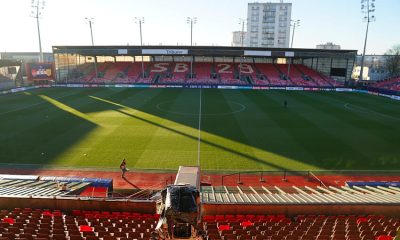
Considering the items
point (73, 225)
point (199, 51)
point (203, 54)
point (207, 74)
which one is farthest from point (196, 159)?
point (207, 74)

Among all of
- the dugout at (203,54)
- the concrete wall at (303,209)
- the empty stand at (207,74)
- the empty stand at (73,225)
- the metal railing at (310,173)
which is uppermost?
the dugout at (203,54)

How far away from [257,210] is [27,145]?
72.1ft

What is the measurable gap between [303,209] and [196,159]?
11.7 metres

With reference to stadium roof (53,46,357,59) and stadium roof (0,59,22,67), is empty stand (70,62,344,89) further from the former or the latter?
stadium roof (0,59,22,67)

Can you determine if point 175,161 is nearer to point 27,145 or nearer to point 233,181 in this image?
point 233,181

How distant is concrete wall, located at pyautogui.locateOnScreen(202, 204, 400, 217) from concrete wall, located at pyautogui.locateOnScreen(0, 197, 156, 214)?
2627 millimetres

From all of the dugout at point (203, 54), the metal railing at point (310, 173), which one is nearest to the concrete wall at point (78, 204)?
the metal railing at point (310, 173)

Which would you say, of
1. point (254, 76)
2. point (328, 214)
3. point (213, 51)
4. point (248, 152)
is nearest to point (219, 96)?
point (213, 51)

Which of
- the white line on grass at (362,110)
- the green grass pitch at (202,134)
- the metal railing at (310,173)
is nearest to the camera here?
the metal railing at (310,173)

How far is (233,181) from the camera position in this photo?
764 inches

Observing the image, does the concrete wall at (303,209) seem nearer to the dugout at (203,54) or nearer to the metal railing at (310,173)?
the metal railing at (310,173)

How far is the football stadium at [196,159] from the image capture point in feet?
32.4

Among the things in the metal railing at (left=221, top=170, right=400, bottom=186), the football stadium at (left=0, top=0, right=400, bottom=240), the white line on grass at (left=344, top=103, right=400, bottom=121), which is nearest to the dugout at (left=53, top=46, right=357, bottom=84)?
the football stadium at (left=0, top=0, right=400, bottom=240)

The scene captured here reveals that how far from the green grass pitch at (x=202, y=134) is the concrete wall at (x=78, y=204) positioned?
9.36m
